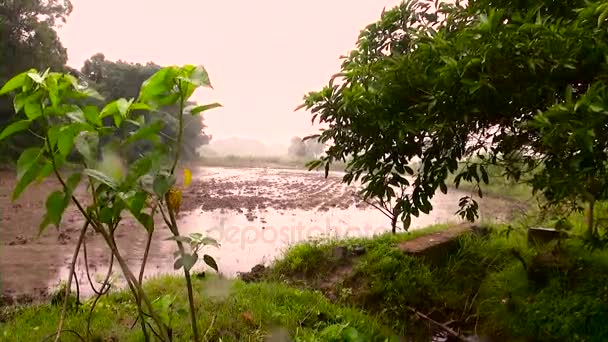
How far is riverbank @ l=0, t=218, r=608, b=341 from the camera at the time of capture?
267 cm

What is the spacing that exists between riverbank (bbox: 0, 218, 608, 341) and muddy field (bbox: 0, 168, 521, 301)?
805mm

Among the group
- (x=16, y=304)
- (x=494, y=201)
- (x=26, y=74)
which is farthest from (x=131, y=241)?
(x=494, y=201)

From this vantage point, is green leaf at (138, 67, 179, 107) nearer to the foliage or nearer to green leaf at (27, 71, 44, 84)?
the foliage

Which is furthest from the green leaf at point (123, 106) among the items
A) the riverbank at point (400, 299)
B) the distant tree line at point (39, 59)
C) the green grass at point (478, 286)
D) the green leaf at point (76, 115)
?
the distant tree line at point (39, 59)

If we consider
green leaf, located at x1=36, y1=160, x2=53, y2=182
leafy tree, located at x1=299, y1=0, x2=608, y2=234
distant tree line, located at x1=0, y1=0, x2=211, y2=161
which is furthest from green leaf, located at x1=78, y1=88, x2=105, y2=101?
distant tree line, located at x1=0, y1=0, x2=211, y2=161

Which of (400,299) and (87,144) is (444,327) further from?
(87,144)

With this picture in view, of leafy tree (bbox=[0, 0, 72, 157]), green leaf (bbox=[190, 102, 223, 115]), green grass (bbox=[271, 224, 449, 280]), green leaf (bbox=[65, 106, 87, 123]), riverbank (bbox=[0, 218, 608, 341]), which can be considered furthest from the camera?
leafy tree (bbox=[0, 0, 72, 157])

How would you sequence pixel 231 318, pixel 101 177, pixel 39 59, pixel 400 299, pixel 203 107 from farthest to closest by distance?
pixel 39 59, pixel 400 299, pixel 231 318, pixel 203 107, pixel 101 177

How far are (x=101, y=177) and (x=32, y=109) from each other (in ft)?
0.82

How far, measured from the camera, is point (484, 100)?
6.40 ft

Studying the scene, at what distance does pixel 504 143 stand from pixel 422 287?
5.82 ft

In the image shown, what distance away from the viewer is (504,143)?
2385 mm

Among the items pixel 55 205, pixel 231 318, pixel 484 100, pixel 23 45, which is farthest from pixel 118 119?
pixel 23 45

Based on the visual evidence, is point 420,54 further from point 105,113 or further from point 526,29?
point 105,113
